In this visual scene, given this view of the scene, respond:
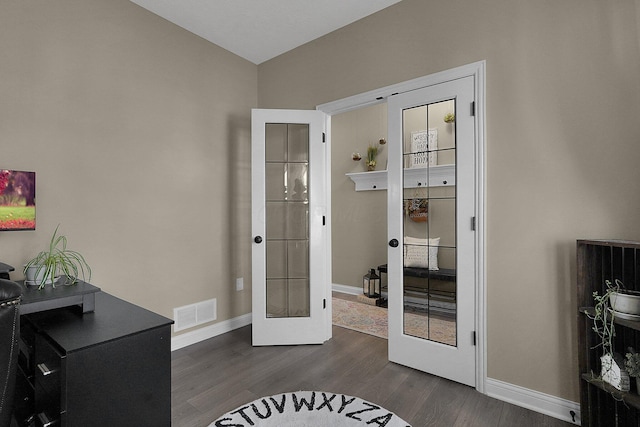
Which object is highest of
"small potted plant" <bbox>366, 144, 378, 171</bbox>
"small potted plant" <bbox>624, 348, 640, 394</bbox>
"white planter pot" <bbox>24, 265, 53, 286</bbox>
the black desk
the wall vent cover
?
"small potted plant" <bbox>366, 144, 378, 171</bbox>

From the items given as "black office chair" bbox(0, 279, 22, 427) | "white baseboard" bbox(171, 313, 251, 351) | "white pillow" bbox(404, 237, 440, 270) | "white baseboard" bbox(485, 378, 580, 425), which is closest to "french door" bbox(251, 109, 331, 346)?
"white baseboard" bbox(171, 313, 251, 351)

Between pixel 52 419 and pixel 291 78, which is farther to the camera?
pixel 291 78

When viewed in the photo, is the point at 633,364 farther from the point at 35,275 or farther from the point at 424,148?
the point at 35,275

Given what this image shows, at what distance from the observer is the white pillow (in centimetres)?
248

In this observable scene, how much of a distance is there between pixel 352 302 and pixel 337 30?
3.24 meters

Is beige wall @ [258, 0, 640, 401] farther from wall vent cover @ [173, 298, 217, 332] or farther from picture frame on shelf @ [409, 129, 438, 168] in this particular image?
wall vent cover @ [173, 298, 217, 332]

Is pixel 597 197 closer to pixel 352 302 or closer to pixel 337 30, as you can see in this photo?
pixel 337 30

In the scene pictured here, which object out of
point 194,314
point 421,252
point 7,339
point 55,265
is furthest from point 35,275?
point 421,252

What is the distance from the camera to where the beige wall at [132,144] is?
2152 millimetres

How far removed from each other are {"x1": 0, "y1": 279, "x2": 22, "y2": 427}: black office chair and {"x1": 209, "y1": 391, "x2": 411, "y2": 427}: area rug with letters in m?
1.28

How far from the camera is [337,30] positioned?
3027 mm

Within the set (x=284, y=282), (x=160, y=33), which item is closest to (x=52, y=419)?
(x=284, y=282)

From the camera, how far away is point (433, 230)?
249cm

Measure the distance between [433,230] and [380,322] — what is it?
1590 mm
